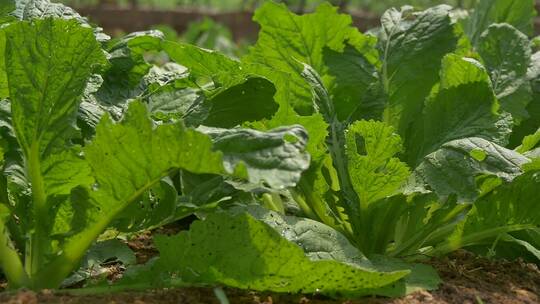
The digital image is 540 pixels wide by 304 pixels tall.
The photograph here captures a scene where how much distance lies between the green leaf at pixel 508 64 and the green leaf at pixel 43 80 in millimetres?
1160

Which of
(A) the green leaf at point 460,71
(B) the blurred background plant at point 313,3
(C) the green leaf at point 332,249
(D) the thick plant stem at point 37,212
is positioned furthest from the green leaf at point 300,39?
(B) the blurred background plant at point 313,3

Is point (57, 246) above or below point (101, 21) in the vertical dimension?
above

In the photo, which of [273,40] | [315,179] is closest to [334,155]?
[315,179]

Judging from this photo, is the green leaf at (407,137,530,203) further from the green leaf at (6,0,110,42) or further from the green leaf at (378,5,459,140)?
the green leaf at (6,0,110,42)

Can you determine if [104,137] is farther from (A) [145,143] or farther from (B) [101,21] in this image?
(B) [101,21]

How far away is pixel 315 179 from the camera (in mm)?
2055

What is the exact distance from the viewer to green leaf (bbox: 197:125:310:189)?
1.50 metres

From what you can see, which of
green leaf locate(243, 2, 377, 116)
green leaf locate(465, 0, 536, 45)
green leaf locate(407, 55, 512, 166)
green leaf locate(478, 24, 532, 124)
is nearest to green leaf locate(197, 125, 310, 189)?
green leaf locate(407, 55, 512, 166)

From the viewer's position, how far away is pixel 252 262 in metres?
1.67

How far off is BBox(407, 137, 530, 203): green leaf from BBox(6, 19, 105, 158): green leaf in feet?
2.42

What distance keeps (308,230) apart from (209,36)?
17.7 ft

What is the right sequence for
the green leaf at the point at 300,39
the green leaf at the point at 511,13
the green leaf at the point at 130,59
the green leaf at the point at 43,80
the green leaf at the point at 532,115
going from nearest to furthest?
the green leaf at the point at 43,80
the green leaf at the point at 130,59
the green leaf at the point at 300,39
the green leaf at the point at 532,115
the green leaf at the point at 511,13

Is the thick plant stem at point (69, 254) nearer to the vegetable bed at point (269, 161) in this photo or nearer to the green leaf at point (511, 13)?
the vegetable bed at point (269, 161)

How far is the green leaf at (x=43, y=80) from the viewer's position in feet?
5.74
